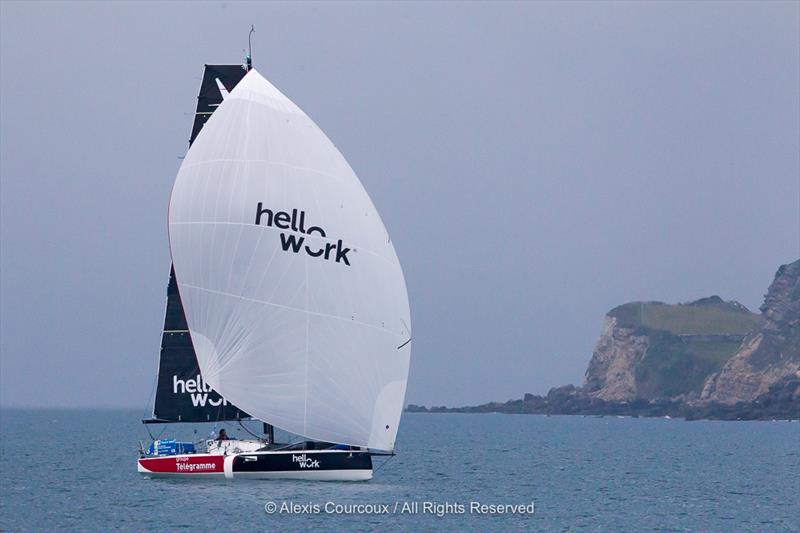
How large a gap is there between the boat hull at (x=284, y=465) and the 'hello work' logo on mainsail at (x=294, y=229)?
19.1ft

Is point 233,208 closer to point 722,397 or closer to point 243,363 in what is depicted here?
point 243,363

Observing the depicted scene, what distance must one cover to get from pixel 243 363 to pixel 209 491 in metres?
3.85

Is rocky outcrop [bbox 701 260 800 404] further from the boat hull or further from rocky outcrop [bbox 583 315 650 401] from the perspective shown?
the boat hull

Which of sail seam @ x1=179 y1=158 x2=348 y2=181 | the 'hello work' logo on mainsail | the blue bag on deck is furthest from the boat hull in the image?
sail seam @ x1=179 y1=158 x2=348 y2=181

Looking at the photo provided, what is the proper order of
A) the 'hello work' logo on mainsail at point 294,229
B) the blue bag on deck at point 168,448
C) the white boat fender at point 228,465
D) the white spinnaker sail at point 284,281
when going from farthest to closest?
1. the blue bag on deck at point 168,448
2. the white boat fender at point 228,465
3. the white spinnaker sail at point 284,281
4. the 'hello work' logo on mainsail at point 294,229

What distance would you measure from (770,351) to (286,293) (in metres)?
144

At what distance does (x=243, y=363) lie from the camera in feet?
127

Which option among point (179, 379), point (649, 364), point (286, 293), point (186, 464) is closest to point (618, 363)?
point (649, 364)

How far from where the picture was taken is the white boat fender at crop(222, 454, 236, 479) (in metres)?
38.7

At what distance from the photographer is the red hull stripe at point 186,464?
39031 mm

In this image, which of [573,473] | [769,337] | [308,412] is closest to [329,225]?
[308,412]

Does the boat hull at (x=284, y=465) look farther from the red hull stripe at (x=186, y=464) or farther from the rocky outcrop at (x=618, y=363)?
the rocky outcrop at (x=618, y=363)

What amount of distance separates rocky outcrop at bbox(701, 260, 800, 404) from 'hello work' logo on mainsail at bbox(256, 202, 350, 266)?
135 metres

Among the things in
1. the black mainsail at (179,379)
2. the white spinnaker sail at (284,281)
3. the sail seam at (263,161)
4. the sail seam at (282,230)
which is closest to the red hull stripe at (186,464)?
the black mainsail at (179,379)
